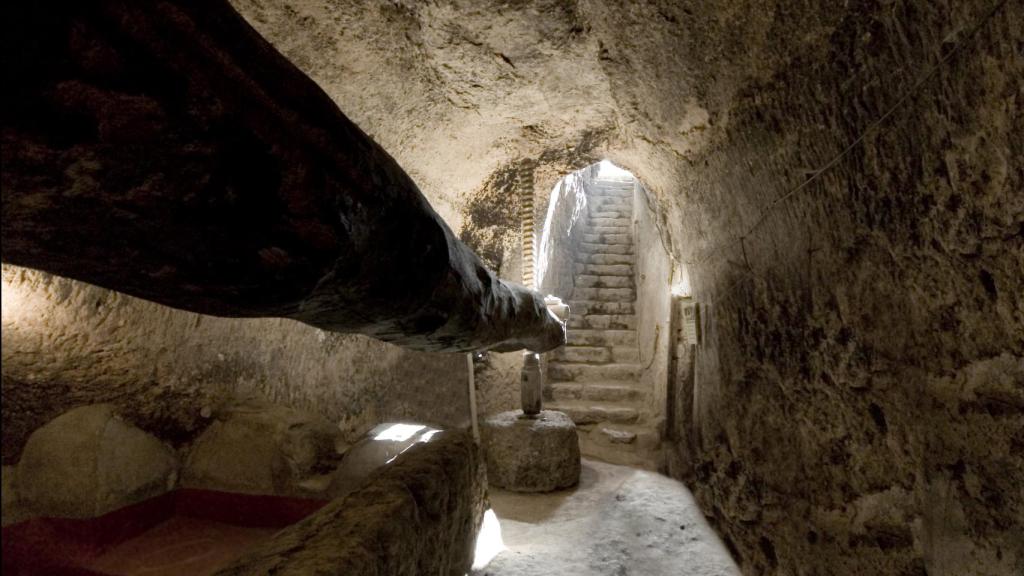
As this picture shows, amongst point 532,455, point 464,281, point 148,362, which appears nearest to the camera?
point 464,281

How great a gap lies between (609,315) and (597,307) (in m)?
0.24

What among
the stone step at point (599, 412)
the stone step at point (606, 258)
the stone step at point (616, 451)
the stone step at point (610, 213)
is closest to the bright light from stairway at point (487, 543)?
the stone step at point (616, 451)

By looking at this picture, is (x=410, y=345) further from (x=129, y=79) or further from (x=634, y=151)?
(x=634, y=151)

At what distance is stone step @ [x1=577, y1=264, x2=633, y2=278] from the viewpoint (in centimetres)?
743

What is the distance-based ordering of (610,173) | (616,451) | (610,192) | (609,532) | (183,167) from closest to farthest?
1. (183,167)
2. (609,532)
3. (616,451)
4. (610,192)
5. (610,173)

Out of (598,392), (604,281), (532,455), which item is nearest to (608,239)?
(604,281)

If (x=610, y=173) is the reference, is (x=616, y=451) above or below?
below

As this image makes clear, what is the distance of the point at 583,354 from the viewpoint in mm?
6273

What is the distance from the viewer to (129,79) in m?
→ 0.46

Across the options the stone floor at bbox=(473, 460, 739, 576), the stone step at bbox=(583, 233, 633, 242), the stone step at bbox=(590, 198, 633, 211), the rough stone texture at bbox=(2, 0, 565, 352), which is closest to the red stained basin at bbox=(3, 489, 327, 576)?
the stone floor at bbox=(473, 460, 739, 576)

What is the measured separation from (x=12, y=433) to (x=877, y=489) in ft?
8.63

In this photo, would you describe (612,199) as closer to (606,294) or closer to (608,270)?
(608,270)

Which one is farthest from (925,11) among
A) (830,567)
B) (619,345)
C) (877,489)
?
(619,345)

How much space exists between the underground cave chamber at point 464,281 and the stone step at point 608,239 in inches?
160
